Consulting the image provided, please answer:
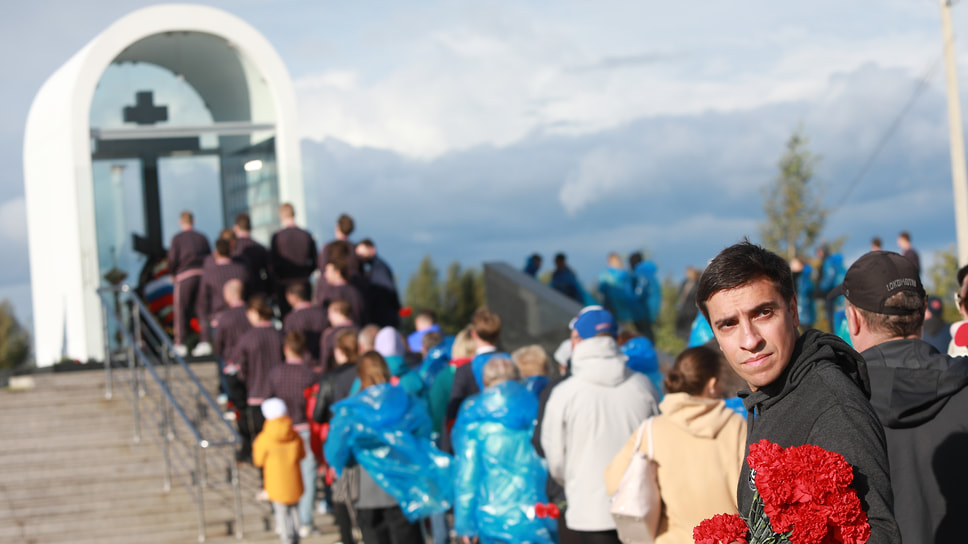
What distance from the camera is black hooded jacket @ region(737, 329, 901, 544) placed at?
84.2 inches

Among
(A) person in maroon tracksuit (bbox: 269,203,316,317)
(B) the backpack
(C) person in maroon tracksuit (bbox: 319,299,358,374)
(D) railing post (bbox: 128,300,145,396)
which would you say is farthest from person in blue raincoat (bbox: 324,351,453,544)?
(A) person in maroon tracksuit (bbox: 269,203,316,317)

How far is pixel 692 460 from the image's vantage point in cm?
444

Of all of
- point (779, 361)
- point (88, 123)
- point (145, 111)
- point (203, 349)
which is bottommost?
point (203, 349)

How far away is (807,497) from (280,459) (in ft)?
24.0

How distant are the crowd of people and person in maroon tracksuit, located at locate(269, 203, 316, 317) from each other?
0.09 feet

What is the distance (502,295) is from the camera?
1548cm

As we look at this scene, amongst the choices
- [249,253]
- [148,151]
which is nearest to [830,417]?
[249,253]

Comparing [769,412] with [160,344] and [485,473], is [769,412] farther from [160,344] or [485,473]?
[160,344]

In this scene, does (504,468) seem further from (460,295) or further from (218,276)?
(460,295)

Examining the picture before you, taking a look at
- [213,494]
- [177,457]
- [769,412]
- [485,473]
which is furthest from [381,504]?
[769,412]

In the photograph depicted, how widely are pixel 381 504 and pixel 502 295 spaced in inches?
321

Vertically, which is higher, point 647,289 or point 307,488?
point 647,289

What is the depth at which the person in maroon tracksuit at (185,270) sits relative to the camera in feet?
43.6

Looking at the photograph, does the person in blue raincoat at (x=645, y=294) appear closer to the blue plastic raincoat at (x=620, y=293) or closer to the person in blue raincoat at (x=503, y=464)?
the blue plastic raincoat at (x=620, y=293)
